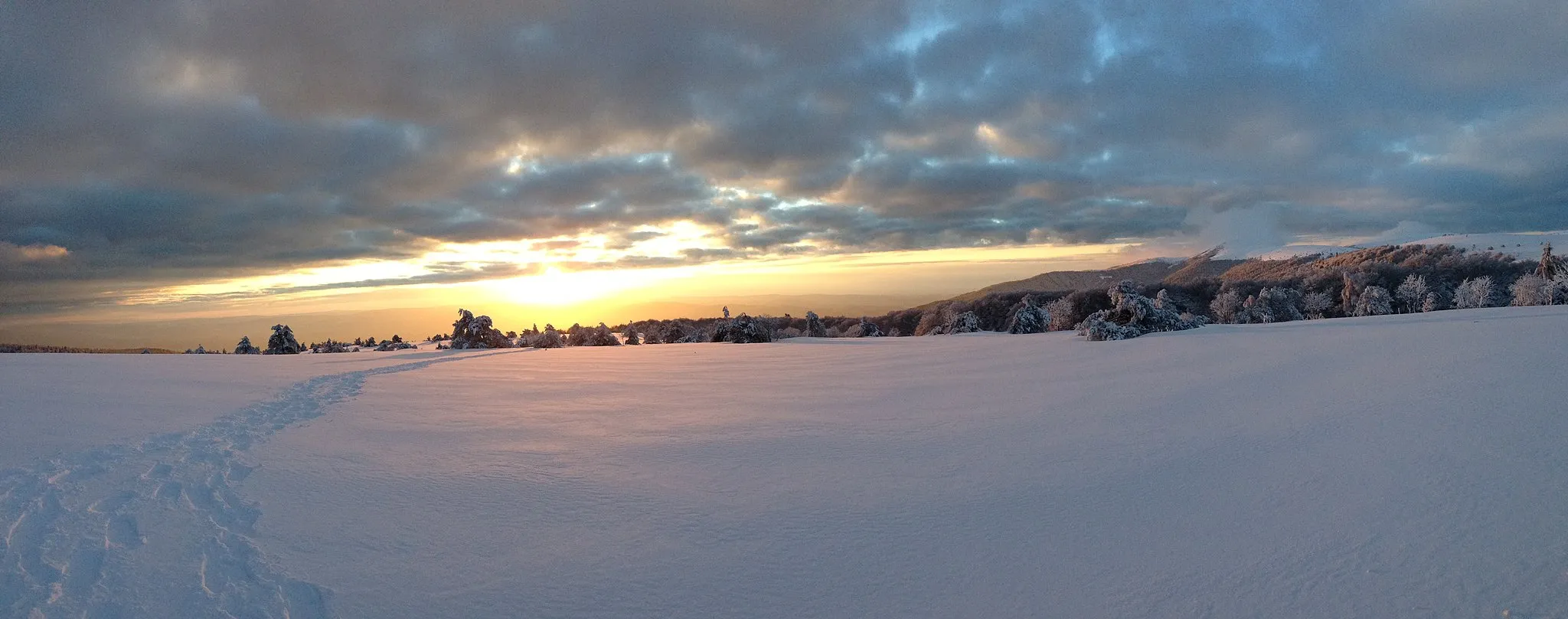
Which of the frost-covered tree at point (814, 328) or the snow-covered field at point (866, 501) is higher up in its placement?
the frost-covered tree at point (814, 328)

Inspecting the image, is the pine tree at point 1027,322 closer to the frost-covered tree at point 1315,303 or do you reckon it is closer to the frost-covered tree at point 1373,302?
the frost-covered tree at point 1373,302

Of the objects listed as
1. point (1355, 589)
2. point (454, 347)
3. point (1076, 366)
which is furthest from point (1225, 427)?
point (454, 347)

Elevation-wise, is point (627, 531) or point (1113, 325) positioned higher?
point (1113, 325)

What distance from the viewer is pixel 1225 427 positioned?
12.0 ft

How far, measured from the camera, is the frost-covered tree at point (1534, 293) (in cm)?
1099

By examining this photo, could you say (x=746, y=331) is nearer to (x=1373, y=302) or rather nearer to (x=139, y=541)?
(x=139, y=541)

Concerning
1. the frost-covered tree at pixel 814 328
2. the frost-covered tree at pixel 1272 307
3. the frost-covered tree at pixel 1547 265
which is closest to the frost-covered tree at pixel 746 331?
the frost-covered tree at pixel 814 328

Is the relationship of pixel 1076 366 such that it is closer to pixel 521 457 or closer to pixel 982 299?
pixel 521 457

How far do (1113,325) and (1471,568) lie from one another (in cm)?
692

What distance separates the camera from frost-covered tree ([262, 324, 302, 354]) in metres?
17.6

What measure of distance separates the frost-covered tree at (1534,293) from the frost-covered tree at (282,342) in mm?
25629

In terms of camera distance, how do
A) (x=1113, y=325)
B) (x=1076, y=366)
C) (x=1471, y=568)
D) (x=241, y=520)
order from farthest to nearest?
(x=1113, y=325), (x=1076, y=366), (x=241, y=520), (x=1471, y=568)

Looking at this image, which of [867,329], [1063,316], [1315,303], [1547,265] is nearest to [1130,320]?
[1063,316]

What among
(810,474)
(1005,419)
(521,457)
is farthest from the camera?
(1005,419)
